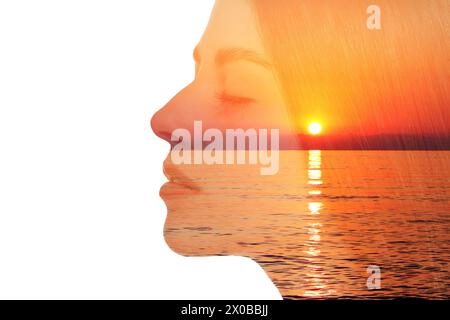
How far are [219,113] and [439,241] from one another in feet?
2.23

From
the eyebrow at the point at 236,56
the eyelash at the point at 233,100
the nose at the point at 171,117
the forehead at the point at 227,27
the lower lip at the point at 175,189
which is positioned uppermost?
the forehead at the point at 227,27

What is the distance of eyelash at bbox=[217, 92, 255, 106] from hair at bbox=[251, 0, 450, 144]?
0.34ft

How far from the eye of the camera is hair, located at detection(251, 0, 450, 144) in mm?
1589

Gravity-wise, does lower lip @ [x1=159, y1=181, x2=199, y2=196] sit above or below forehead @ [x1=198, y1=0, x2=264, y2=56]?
below

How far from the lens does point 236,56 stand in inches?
61.7

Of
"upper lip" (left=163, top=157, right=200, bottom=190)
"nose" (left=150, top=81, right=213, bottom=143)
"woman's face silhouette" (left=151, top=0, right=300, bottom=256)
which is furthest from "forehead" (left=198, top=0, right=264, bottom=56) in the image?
"upper lip" (left=163, top=157, right=200, bottom=190)

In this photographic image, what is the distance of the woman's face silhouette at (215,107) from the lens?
156cm

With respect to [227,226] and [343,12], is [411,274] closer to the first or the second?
[227,226]

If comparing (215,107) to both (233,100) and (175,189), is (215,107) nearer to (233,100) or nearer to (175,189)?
(233,100)

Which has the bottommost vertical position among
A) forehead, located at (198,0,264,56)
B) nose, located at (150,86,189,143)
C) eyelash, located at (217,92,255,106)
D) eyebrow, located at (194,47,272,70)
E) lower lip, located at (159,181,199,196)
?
lower lip, located at (159,181,199,196)

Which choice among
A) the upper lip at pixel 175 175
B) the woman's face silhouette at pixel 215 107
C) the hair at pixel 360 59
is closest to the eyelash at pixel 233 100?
the woman's face silhouette at pixel 215 107

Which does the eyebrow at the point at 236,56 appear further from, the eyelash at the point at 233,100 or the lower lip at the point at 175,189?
the lower lip at the point at 175,189

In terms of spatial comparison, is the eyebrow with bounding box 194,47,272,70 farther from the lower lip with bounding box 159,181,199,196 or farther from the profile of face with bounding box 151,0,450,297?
the lower lip with bounding box 159,181,199,196
